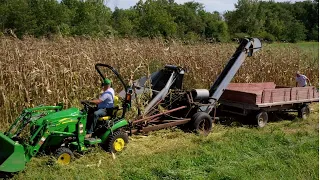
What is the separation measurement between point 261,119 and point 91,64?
4.33 m

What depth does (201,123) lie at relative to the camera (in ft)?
26.5

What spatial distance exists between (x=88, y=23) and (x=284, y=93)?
73.4 feet

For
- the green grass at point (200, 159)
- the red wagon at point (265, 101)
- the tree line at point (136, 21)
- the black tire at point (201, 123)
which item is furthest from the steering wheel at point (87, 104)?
the red wagon at point (265, 101)

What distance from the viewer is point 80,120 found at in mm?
5910

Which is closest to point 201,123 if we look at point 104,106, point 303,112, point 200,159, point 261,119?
point 261,119

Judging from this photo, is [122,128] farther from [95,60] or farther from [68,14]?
[68,14]

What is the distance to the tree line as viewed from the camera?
27500mm

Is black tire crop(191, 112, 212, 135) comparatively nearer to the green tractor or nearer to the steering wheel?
the green tractor

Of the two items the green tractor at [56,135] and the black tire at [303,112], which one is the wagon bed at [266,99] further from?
the green tractor at [56,135]

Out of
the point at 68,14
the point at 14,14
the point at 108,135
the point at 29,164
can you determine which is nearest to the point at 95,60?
the point at 108,135

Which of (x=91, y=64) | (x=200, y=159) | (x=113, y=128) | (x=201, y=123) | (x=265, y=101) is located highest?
(x=91, y=64)

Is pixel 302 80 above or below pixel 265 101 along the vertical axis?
above

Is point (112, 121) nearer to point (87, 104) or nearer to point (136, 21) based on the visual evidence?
point (87, 104)

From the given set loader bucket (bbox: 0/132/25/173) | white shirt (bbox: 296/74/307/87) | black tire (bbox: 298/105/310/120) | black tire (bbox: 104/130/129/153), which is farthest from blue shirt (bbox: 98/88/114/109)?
white shirt (bbox: 296/74/307/87)
